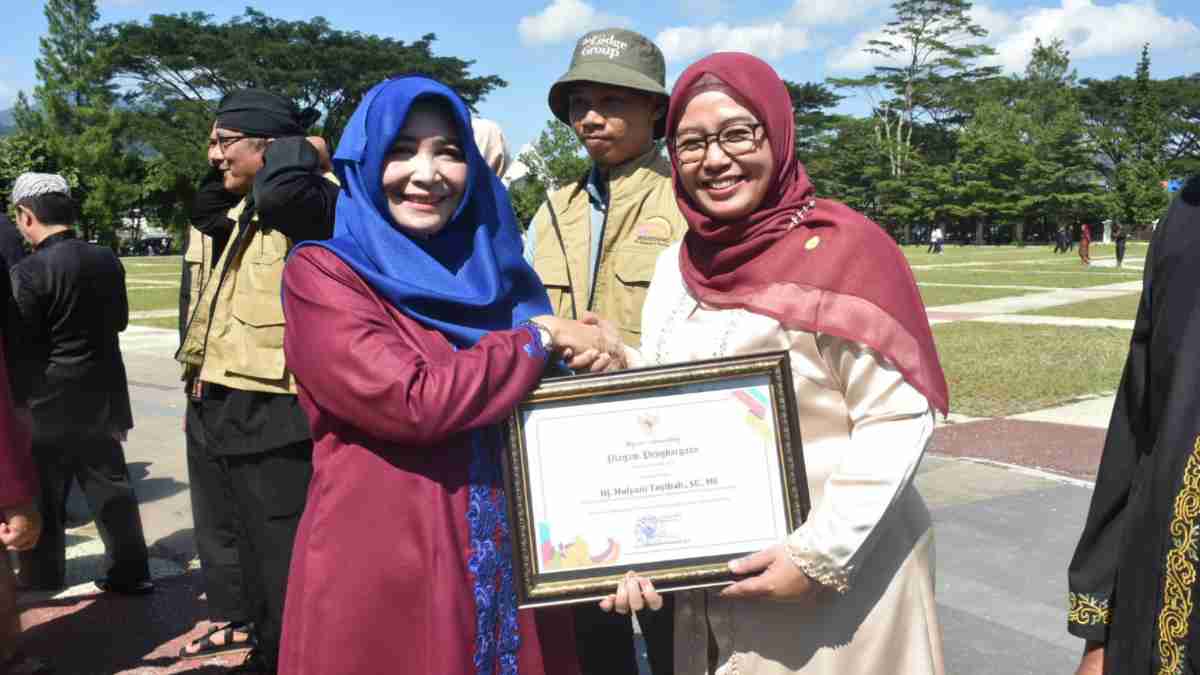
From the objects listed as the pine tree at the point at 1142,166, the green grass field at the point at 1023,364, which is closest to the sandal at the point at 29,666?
the green grass field at the point at 1023,364

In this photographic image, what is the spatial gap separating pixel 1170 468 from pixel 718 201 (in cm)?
96

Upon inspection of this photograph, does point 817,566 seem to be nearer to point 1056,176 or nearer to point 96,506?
point 96,506

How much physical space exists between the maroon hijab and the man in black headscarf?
4.84 ft

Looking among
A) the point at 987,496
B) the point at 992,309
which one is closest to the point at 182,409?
the point at 987,496

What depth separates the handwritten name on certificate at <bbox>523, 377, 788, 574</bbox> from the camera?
1.88m

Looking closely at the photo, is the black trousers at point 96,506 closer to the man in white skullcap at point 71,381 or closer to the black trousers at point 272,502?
the man in white skullcap at point 71,381

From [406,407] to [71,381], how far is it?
3.51 metres

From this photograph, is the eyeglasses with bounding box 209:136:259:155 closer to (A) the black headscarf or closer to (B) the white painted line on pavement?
(A) the black headscarf

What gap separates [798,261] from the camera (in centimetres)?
192

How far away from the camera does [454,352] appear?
2.05m

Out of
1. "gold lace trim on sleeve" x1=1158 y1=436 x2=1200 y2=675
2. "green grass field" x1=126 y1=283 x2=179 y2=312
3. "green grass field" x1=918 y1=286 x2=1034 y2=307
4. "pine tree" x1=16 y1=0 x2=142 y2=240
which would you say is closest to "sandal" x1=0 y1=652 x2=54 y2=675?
"gold lace trim on sleeve" x1=1158 y1=436 x2=1200 y2=675

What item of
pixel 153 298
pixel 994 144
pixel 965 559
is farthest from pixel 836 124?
pixel 965 559

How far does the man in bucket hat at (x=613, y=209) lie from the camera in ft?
10.0

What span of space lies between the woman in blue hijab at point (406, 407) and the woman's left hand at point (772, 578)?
526 millimetres
